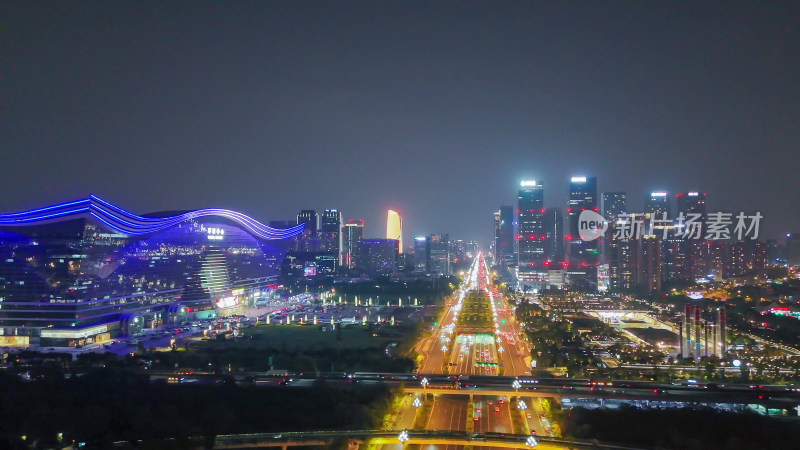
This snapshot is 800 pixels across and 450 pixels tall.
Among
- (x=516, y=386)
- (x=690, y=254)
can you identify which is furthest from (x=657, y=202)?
(x=516, y=386)

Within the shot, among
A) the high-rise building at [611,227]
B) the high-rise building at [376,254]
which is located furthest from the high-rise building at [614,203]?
the high-rise building at [376,254]

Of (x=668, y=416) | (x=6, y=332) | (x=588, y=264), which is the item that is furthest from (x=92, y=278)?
(x=588, y=264)

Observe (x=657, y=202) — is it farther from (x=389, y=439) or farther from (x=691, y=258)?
(x=389, y=439)

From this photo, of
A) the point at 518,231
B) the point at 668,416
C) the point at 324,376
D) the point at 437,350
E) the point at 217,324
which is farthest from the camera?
the point at 518,231

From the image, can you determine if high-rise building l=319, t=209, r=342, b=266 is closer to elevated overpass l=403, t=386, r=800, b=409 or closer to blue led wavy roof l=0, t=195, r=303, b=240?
blue led wavy roof l=0, t=195, r=303, b=240

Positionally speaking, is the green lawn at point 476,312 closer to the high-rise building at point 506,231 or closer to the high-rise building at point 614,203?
the high-rise building at point 614,203

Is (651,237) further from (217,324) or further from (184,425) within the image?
(184,425)

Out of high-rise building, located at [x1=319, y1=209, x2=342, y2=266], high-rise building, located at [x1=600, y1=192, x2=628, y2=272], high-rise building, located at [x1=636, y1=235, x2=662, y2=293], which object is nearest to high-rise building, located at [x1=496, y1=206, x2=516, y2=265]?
high-rise building, located at [x1=600, y1=192, x2=628, y2=272]
